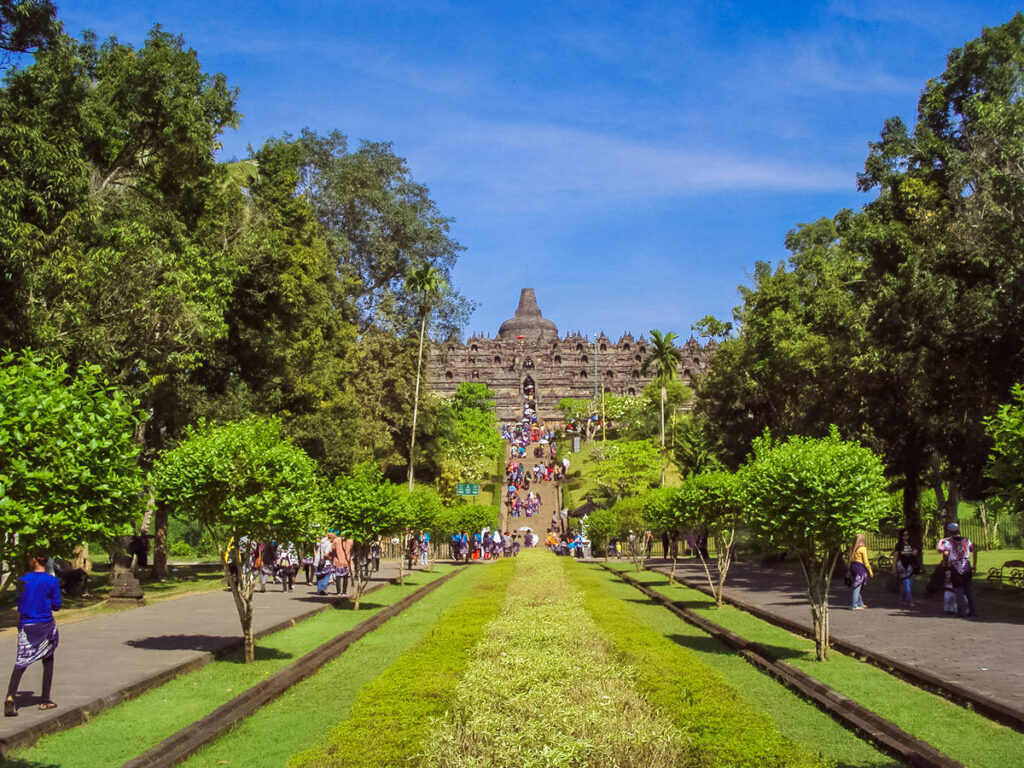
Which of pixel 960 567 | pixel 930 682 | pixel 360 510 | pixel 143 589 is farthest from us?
pixel 143 589

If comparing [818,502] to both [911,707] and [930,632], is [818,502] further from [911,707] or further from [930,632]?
[930,632]

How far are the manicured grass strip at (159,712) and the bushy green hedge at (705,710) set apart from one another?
4390 millimetres

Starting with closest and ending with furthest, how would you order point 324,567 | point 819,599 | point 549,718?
point 549,718 < point 819,599 < point 324,567

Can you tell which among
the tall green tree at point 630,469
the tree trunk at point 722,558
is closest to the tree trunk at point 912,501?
the tree trunk at point 722,558

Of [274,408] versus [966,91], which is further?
[274,408]

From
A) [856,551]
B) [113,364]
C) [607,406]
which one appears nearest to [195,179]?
[113,364]

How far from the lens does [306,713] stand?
999 cm

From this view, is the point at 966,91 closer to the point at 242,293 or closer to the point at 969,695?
the point at 969,695

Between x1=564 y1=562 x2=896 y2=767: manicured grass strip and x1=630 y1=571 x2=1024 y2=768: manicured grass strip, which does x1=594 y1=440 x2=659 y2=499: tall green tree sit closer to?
x1=630 y1=571 x2=1024 y2=768: manicured grass strip

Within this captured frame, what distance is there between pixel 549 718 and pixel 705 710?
177 cm

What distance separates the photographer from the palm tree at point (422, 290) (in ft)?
145

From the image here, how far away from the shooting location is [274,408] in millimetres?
30500

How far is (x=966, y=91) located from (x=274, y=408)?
815 inches

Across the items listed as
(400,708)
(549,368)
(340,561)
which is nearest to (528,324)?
(549,368)
